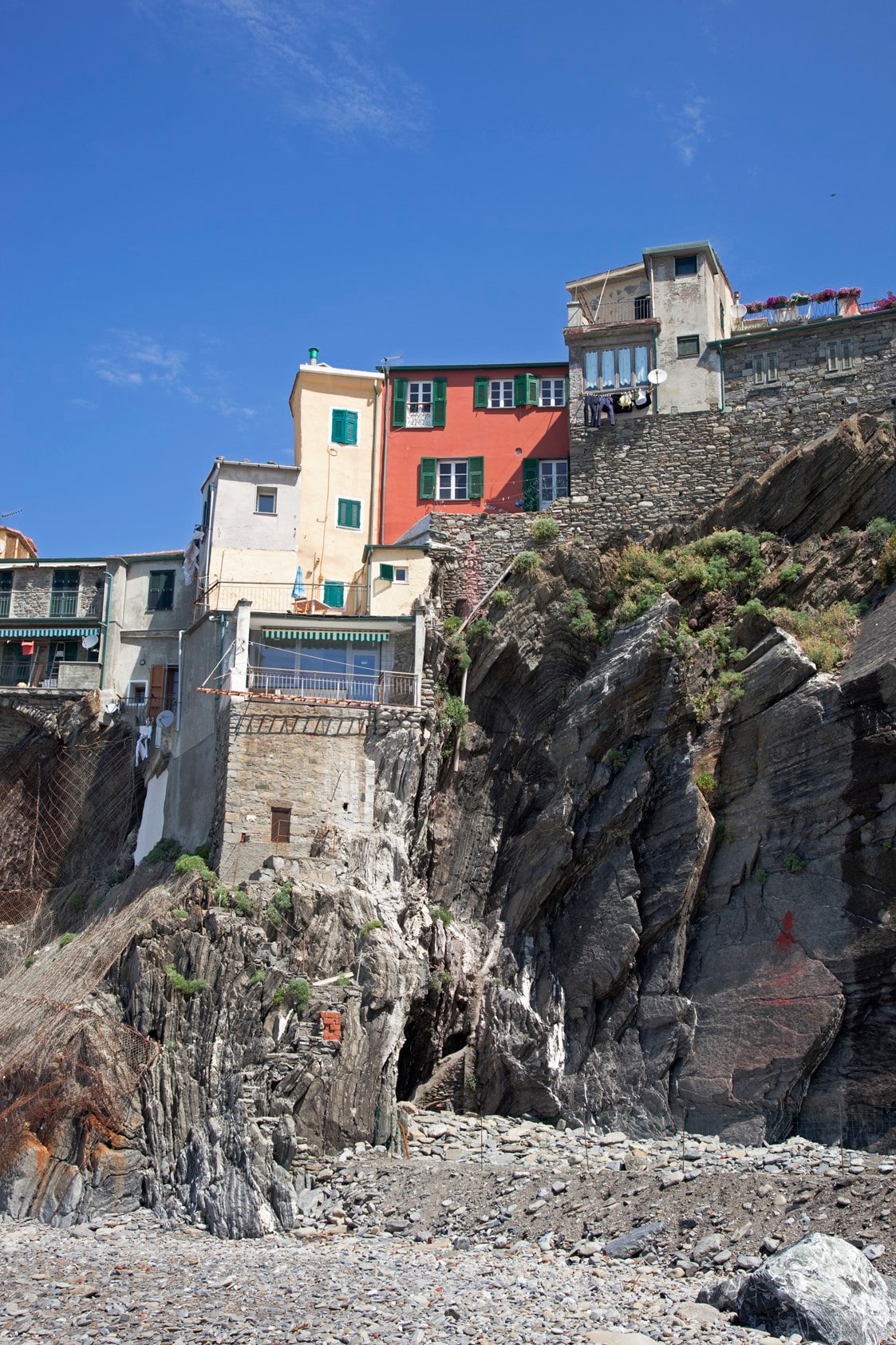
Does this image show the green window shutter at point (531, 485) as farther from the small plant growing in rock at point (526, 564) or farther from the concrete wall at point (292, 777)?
the concrete wall at point (292, 777)

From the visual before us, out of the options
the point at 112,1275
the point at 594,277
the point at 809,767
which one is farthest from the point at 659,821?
the point at 594,277

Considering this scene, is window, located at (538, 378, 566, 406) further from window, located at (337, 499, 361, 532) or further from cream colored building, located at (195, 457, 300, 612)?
cream colored building, located at (195, 457, 300, 612)

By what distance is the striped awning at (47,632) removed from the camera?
43.0m

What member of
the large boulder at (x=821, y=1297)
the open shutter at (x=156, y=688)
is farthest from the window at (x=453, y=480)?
the large boulder at (x=821, y=1297)

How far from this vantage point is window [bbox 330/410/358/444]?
143ft

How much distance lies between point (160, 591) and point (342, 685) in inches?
372

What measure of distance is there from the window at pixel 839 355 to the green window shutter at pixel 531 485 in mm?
8914

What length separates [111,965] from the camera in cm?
3238

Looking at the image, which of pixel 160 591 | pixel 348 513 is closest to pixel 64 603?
pixel 160 591

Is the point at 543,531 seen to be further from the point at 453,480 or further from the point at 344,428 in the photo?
the point at 344,428

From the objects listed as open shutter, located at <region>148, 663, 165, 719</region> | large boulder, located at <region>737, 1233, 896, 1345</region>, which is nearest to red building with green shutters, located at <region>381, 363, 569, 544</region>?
open shutter, located at <region>148, 663, 165, 719</region>

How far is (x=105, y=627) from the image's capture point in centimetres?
4278

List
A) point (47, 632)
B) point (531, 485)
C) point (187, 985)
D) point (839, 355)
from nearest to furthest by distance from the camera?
point (187, 985) → point (839, 355) → point (531, 485) → point (47, 632)

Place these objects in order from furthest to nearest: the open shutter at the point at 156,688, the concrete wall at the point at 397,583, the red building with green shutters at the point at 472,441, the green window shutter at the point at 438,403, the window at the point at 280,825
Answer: the green window shutter at the point at 438,403, the red building with green shutters at the point at 472,441, the open shutter at the point at 156,688, the concrete wall at the point at 397,583, the window at the point at 280,825
